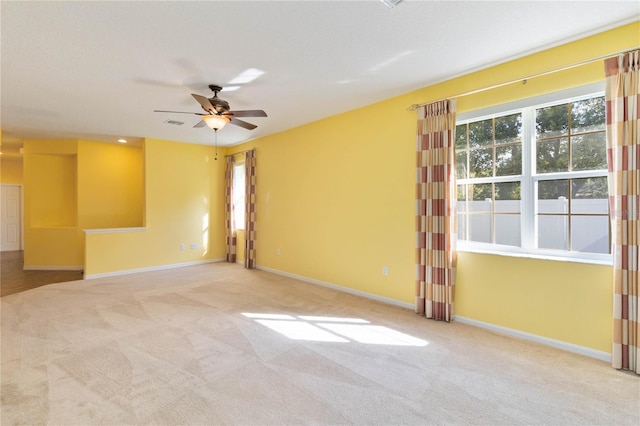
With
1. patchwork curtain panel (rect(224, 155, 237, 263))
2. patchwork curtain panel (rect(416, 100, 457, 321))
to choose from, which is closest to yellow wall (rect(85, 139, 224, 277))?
patchwork curtain panel (rect(224, 155, 237, 263))

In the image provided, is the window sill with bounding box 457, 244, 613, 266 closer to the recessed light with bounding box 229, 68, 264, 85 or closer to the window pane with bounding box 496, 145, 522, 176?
the window pane with bounding box 496, 145, 522, 176

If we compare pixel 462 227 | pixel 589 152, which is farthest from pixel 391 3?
pixel 462 227

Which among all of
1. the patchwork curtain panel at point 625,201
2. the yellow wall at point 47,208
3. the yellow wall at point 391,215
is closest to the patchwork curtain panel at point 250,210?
the yellow wall at point 391,215

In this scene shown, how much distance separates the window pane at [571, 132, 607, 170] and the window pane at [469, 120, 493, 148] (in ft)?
2.42

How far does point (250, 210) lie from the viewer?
6355mm

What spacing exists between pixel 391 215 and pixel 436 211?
70 centimetres

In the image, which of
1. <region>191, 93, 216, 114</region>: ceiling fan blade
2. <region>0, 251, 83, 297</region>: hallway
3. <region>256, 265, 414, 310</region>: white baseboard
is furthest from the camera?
<region>0, 251, 83, 297</region>: hallway

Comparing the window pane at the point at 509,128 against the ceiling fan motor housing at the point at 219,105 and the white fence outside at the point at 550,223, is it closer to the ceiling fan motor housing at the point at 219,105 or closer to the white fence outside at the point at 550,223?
the white fence outside at the point at 550,223

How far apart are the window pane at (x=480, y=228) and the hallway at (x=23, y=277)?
6758 mm

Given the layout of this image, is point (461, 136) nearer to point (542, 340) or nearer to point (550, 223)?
point (550, 223)

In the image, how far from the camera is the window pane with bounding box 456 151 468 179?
137 inches

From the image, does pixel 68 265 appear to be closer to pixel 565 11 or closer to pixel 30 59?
pixel 30 59

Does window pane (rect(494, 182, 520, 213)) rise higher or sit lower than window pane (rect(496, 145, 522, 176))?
lower

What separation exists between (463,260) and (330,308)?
1.74 m
